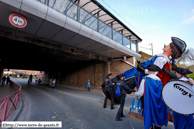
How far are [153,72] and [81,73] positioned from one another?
16562mm

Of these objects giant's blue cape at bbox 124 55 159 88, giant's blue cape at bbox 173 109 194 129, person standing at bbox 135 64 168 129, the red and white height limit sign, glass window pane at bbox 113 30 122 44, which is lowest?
giant's blue cape at bbox 173 109 194 129

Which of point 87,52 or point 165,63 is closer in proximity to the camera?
point 165,63

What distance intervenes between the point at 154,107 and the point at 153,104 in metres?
0.06

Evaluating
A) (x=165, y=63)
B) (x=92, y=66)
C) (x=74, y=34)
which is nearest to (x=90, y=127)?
(x=165, y=63)

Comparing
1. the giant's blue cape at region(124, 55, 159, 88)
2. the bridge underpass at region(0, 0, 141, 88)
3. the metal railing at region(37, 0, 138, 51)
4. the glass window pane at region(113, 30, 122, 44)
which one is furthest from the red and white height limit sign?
the glass window pane at region(113, 30, 122, 44)

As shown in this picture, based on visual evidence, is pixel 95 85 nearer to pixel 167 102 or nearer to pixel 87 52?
pixel 87 52

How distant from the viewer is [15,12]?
5.04m

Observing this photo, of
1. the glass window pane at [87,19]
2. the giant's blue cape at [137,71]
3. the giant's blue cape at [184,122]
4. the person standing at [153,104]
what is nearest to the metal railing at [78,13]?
the glass window pane at [87,19]

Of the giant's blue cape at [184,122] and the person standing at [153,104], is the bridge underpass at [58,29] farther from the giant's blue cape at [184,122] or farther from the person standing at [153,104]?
the giant's blue cape at [184,122]

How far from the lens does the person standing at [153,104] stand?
199 centimetres

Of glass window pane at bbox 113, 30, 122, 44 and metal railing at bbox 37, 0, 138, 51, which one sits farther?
glass window pane at bbox 113, 30, 122, 44

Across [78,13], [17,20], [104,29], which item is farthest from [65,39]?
[104,29]

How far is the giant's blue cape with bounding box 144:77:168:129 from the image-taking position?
1992 mm

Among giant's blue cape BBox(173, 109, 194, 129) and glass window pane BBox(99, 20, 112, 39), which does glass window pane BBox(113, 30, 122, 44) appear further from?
giant's blue cape BBox(173, 109, 194, 129)
